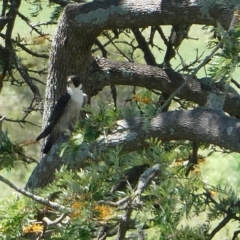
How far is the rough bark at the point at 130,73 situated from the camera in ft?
6.11

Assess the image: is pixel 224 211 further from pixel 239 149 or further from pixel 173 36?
pixel 173 36

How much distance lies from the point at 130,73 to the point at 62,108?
330 millimetres

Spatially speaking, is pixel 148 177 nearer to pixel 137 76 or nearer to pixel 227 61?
pixel 227 61

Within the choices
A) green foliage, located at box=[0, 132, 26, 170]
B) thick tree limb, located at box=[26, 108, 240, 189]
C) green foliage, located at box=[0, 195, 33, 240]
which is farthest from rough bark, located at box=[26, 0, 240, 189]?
green foliage, located at box=[0, 195, 33, 240]

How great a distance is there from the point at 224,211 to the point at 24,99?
3.48 metres

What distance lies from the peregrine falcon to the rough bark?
38 millimetres

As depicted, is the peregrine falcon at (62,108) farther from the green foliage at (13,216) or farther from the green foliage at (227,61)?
the green foliage at (227,61)

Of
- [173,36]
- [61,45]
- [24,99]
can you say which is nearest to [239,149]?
[61,45]

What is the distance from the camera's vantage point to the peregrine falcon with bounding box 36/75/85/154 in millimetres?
2654

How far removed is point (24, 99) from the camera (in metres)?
4.99

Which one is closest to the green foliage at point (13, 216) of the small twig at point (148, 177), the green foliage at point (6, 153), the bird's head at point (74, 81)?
the small twig at point (148, 177)

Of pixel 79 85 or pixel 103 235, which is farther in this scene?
pixel 79 85

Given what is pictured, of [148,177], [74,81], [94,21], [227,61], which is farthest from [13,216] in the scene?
[74,81]

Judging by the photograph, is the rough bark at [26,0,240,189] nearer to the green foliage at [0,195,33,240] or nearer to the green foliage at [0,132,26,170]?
the green foliage at [0,132,26,170]
